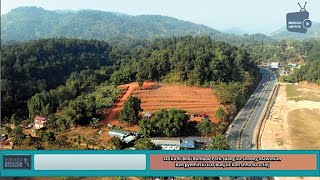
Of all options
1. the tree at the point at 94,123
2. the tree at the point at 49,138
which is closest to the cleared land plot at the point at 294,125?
the tree at the point at 94,123

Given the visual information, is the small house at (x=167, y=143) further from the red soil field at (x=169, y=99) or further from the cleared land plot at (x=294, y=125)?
the cleared land plot at (x=294, y=125)

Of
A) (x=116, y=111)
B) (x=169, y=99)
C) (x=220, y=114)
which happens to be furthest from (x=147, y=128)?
(x=169, y=99)

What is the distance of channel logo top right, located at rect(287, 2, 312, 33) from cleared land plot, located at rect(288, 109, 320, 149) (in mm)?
4170

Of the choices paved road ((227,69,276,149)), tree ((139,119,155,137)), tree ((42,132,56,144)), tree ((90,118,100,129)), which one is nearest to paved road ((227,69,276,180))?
paved road ((227,69,276,149))

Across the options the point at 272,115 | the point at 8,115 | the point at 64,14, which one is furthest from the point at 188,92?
the point at 64,14

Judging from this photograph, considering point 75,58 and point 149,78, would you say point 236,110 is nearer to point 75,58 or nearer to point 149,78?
point 149,78

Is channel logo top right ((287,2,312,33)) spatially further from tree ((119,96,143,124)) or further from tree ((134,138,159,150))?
tree ((119,96,143,124))

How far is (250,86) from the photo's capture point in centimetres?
2108

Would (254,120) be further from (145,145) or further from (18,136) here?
(18,136)

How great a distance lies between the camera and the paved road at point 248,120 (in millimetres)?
12984

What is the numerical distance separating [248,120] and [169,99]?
375 cm

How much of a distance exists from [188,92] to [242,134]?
505 centimetres

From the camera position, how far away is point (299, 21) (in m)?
8.78

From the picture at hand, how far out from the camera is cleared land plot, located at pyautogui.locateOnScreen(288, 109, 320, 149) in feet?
37.9
